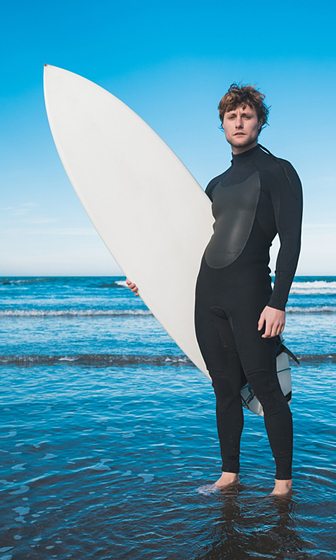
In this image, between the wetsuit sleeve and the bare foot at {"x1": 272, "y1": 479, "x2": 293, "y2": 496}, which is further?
the bare foot at {"x1": 272, "y1": 479, "x2": 293, "y2": 496}

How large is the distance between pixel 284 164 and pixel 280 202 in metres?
0.17

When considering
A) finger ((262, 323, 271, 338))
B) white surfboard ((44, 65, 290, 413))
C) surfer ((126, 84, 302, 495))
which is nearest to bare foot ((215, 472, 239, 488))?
surfer ((126, 84, 302, 495))

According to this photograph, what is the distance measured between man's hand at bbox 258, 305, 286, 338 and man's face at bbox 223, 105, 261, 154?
2.35 feet

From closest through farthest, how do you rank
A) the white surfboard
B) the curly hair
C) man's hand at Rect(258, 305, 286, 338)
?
1. man's hand at Rect(258, 305, 286, 338)
2. the curly hair
3. the white surfboard

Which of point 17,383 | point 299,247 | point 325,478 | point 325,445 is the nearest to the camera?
point 299,247

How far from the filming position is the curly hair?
1774 mm

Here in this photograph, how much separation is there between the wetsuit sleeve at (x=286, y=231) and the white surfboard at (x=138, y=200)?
521 mm

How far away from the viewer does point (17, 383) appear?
4.03m

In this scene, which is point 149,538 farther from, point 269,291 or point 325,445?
point 325,445

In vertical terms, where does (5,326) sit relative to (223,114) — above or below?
below

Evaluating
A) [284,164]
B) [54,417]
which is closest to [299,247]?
[284,164]

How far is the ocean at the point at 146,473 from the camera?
4.95 feet

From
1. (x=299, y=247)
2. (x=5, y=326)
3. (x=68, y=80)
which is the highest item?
(x=68, y=80)

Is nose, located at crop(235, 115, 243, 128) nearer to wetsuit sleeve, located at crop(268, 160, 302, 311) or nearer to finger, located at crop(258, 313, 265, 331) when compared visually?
wetsuit sleeve, located at crop(268, 160, 302, 311)
